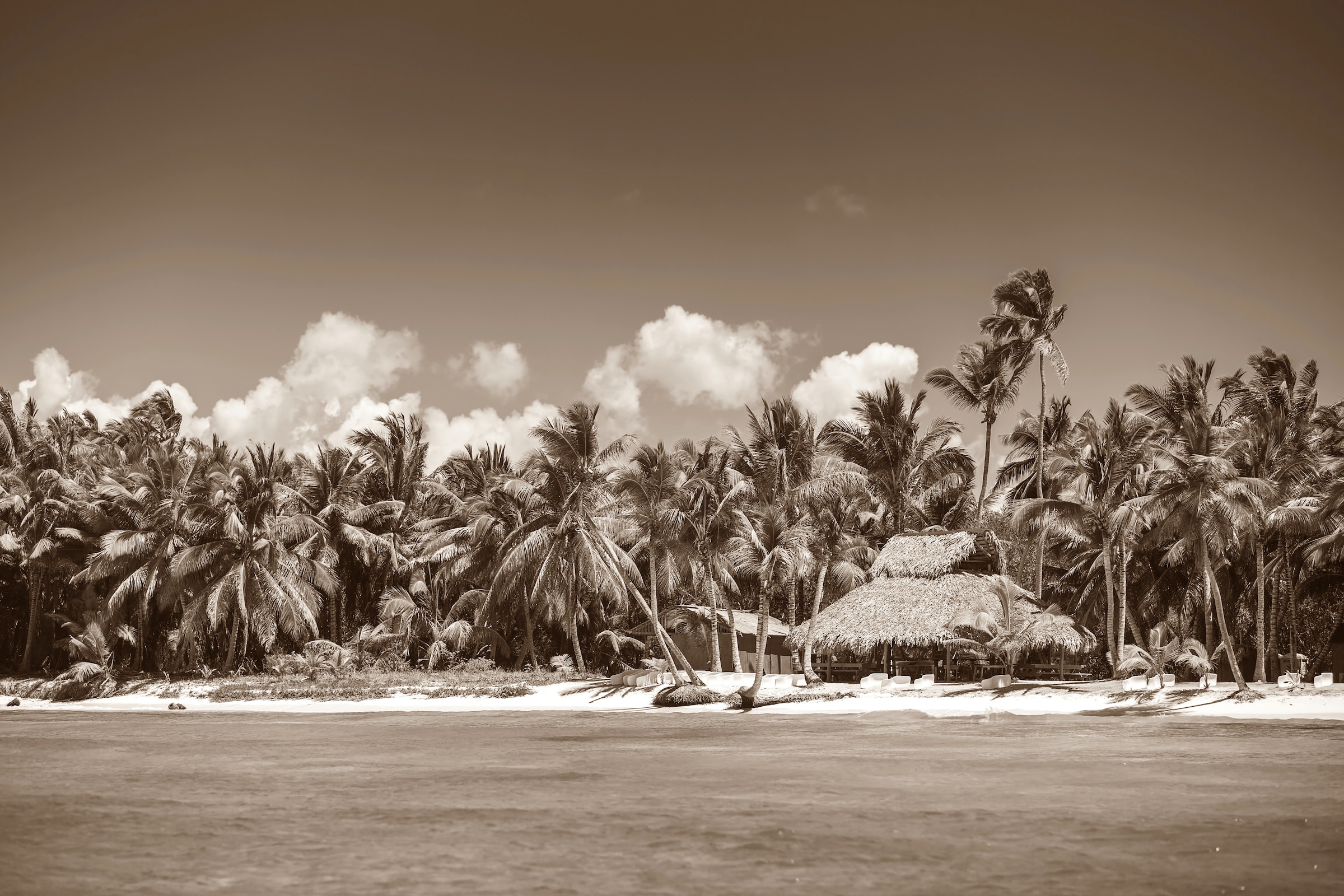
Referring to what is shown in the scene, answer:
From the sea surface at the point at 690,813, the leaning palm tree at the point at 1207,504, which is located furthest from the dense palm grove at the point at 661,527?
the sea surface at the point at 690,813

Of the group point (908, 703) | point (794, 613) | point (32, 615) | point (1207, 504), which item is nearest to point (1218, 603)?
point (1207, 504)

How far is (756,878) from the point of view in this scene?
948 centimetres

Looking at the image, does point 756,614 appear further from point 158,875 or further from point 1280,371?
point 158,875

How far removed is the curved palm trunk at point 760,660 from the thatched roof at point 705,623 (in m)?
4.43

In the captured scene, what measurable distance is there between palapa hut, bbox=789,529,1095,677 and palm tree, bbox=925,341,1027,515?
14.2ft

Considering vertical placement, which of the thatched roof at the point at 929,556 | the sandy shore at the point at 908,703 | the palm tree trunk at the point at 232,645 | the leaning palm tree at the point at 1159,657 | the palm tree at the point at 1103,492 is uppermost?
the palm tree at the point at 1103,492

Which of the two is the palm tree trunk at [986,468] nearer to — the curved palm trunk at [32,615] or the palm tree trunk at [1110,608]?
the palm tree trunk at [1110,608]

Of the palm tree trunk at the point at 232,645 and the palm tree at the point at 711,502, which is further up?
the palm tree at the point at 711,502

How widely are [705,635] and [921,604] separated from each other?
8883mm

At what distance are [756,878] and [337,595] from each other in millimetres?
34263

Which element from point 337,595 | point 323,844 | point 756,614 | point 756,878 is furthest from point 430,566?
point 756,878

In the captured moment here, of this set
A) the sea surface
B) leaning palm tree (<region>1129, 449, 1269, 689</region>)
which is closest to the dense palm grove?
leaning palm tree (<region>1129, 449, 1269, 689</region>)

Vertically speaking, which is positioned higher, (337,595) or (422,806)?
(337,595)

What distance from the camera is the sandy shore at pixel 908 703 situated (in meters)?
25.0
